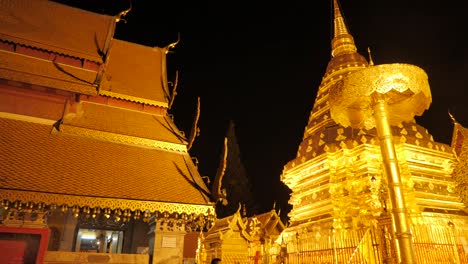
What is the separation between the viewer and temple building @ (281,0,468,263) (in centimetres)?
800

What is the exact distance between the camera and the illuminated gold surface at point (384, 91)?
189 inches

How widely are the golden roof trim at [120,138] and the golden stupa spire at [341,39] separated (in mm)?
11386

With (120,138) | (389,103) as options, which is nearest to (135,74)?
(120,138)

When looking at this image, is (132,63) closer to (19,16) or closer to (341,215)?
(19,16)

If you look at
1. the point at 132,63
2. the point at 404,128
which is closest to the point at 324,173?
the point at 404,128

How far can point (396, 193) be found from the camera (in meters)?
4.19

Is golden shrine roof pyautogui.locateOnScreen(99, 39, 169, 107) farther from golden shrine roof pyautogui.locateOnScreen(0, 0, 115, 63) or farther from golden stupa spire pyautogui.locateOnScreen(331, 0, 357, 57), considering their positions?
golden stupa spire pyautogui.locateOnScreen(331, 0, 357, 57)

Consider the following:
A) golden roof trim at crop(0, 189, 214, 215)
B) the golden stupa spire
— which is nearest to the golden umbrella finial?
golden roof trim at crop(0, 189, 214, 215)

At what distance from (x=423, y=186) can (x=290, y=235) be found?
199 inches

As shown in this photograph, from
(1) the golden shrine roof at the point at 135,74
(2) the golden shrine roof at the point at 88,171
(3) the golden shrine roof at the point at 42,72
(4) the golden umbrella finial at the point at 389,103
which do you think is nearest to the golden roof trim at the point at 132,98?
(1) the golden shrine roof at the point at 135,74

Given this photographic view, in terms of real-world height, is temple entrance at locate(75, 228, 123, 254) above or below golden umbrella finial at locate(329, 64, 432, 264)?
below

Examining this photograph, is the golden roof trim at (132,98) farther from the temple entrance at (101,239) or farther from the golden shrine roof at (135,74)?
the temple entrance at (101,239)

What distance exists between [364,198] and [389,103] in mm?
6185

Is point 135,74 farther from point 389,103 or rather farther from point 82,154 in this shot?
point 389,103
